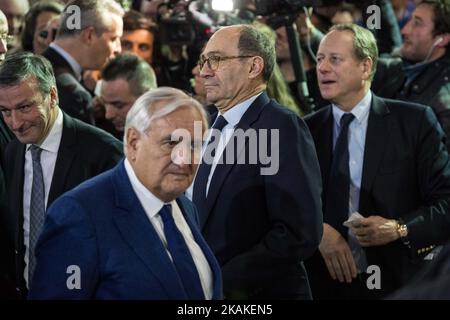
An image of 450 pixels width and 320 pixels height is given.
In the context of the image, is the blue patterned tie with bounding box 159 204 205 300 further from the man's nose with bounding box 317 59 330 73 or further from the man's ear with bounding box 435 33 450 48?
the man's ear with bounding box 435 33 450 48

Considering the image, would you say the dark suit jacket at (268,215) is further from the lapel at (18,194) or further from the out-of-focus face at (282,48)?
the out-of-focus face at (282,48)

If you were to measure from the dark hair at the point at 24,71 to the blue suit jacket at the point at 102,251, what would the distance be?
953 mm

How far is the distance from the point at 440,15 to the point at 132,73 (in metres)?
1.46

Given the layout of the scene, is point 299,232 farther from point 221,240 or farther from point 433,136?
point 433,136

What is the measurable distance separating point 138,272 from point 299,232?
0.78m

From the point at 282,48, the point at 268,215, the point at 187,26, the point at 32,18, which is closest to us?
the point at 268,215

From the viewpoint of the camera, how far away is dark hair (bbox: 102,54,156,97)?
427 centimetres

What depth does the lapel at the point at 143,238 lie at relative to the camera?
7.68 ft

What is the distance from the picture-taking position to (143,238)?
2357 mm

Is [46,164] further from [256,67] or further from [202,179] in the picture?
[256,67]

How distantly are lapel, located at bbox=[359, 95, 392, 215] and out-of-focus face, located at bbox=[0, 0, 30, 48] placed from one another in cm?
199

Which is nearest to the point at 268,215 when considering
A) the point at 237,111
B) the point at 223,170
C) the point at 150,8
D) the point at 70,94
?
the point at 223,170

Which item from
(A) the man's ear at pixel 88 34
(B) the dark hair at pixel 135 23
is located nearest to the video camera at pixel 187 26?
(B) the dark hair at pixel 135 23
